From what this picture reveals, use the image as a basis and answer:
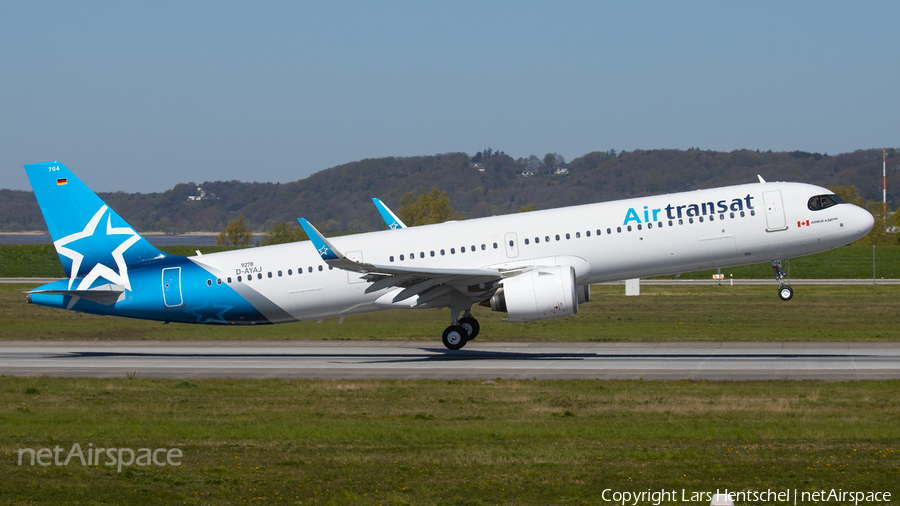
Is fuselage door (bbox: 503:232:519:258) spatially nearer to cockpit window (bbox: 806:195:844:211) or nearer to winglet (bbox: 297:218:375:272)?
winglet (bbox: 297:218:375:272)

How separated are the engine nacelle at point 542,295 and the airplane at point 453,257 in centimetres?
Answer: 3

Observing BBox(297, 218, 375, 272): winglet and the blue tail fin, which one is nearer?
BBox(297, 218, 375, 272): winglet

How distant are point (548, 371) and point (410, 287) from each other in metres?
5.82

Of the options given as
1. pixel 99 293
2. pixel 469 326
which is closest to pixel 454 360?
pixel 469 326

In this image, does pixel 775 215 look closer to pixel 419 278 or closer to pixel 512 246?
pixel 512 246

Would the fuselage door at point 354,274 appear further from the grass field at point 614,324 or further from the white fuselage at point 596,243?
the grass field at point 614,324

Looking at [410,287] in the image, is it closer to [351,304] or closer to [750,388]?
[351,304]

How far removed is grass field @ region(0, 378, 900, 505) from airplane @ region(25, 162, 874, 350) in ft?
18.7

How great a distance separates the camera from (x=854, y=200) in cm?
12038

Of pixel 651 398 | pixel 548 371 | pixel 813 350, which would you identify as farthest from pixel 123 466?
pixel 813 350

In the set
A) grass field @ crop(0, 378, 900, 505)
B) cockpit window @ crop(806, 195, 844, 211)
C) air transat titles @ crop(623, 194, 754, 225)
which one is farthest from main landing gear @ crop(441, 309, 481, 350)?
cockpit window @ crop(806, 195, 844, 211)
